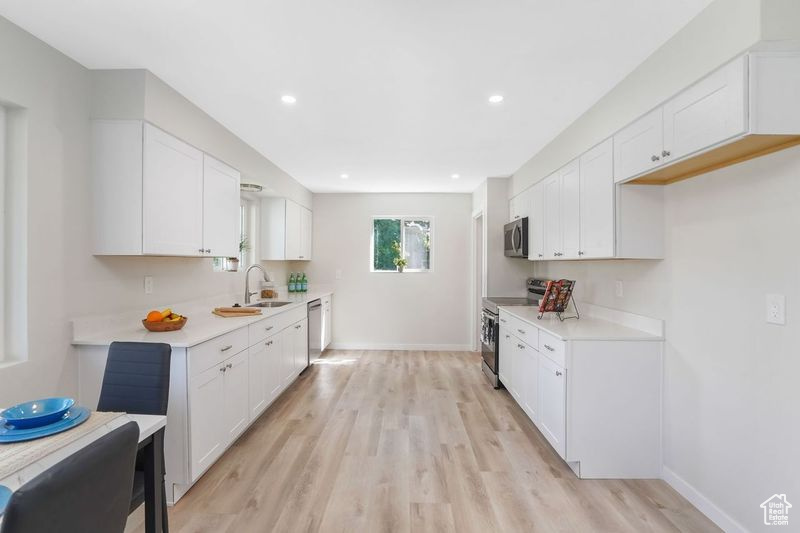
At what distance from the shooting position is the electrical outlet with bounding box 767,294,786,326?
61.8 inches

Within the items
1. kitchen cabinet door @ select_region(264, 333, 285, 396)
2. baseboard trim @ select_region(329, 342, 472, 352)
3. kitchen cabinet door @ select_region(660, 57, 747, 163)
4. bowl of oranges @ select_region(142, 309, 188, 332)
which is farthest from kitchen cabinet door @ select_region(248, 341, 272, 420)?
kitchen cabinet door @ select_region(660, 57, 747, 163)

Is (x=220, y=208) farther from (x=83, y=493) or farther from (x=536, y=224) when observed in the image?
(x=536, y=224)

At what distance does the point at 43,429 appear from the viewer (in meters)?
1.16

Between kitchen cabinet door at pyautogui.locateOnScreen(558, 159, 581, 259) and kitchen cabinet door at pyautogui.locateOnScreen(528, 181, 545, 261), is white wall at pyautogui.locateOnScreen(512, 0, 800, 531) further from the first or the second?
kitchen cabinet door at pyautogui.locateOnScreen(528, 181, 545, 261)

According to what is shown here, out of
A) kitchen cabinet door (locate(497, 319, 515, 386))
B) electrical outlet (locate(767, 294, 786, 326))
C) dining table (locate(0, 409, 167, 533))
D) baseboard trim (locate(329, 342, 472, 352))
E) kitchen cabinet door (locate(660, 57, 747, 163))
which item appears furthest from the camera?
baseboard trim (locate(329, 342, 472, 352))

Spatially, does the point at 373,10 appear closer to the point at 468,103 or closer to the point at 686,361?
the point at 468,103

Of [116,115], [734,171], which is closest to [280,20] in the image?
[116,115]

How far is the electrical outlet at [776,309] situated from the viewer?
157cm

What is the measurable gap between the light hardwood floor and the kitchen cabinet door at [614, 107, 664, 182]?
193 cm

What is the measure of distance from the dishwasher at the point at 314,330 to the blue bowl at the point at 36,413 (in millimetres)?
3227

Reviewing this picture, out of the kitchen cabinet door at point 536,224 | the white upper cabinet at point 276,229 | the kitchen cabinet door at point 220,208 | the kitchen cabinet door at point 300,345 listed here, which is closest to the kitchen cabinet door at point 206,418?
the kitchen cabinet door at point 220,208

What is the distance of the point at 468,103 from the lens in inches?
102

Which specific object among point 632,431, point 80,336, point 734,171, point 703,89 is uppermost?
point 703,89

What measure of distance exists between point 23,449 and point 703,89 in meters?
2.90
